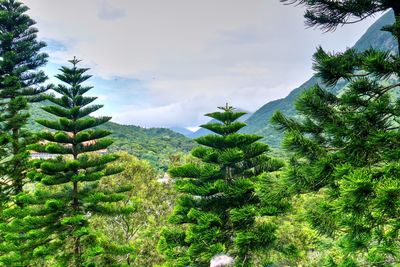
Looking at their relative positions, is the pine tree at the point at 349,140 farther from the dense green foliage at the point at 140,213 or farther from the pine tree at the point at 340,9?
the dense green foliage at the point at 140,213

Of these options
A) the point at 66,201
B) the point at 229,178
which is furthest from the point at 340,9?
the point at 66,201

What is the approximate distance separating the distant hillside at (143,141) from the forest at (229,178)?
128 feet

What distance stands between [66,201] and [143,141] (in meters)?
77.2

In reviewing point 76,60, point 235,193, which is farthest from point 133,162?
point 235,193

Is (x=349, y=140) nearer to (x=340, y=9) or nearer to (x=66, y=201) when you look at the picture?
(x=340, y=9)

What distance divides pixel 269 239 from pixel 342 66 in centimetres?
798

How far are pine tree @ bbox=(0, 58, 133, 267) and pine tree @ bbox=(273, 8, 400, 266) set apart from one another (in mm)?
10117

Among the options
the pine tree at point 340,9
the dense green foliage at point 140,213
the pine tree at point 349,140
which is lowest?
the dense green foliage at point 140,213

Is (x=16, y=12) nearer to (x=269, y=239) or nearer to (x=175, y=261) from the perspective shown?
(x=175, y=261)

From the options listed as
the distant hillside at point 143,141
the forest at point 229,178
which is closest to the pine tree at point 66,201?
the forest at point 229,178

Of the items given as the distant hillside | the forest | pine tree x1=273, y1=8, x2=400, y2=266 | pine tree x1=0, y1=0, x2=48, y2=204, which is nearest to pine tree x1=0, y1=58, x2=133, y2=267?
the forest

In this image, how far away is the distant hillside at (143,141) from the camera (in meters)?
62.4

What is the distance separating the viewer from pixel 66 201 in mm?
12727

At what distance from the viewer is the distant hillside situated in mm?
62438
